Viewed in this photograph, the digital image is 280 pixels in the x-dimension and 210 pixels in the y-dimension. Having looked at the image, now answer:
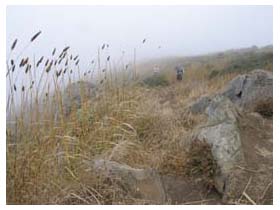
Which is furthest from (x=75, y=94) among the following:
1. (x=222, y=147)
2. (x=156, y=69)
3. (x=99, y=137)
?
(x=222, y=147)

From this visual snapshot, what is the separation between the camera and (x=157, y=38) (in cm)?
355

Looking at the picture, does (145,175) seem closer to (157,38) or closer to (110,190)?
(110,190)

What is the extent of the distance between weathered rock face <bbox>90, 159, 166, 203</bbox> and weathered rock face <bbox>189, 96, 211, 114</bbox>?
13.3 inches

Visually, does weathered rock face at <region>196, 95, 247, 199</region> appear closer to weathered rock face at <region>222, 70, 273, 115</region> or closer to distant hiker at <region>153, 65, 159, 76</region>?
weathered rock face at <region>222, 70, 273, 115</region>

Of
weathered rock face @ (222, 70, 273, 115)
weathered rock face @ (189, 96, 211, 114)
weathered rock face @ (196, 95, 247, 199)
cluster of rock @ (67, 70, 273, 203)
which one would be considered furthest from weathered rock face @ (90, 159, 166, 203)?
weathered rock face @ (222, 70, 273, 115)

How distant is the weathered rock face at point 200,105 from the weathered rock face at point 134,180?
337 millimetres

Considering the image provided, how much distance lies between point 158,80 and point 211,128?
281 mm

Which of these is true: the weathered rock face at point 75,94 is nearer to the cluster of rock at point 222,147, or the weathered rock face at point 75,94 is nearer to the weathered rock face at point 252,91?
the cluster of rock at point 222,147

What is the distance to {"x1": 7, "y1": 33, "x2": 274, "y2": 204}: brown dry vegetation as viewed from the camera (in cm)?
347

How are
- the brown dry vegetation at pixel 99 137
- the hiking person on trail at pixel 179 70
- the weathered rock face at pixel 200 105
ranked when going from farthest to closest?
the weathered rock face at pixel 200 105
the hiking person on trail at pixel 179 70
the brown dry vegetation at pixel 99 137

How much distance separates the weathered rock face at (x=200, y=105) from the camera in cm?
369

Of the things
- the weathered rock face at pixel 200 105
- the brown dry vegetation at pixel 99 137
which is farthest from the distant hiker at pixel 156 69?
the weathered rock face at pixel 200 105
